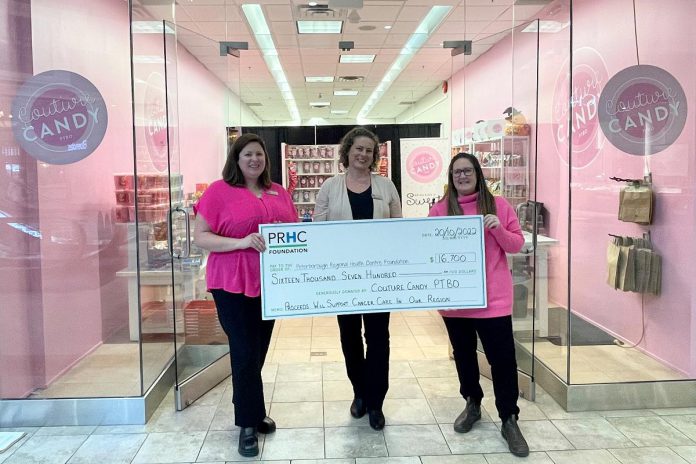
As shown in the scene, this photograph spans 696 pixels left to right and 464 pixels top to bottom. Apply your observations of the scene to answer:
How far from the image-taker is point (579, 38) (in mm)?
4777

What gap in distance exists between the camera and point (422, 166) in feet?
23.4

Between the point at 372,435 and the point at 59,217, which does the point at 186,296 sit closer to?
the point at 59,217

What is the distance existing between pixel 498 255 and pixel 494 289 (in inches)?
6.7

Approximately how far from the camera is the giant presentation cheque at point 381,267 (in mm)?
2559

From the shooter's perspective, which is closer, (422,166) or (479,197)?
(479,197)

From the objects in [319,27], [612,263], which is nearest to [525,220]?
[612,263]

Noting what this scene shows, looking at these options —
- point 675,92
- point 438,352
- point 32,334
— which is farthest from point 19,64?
point 675,92

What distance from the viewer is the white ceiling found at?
17.4ft

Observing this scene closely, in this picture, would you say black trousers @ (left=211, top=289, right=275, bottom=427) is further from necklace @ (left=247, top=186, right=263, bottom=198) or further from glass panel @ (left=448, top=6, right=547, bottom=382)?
glass panel @ (left=448, top=6, right=547, bottom=382)

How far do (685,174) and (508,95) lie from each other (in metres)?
3.98

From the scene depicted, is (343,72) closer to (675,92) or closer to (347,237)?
(675,92)

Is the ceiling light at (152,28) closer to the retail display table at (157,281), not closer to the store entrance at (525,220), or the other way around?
the retail display table at (157,281)

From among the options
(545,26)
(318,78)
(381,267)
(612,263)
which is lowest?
(612,263)

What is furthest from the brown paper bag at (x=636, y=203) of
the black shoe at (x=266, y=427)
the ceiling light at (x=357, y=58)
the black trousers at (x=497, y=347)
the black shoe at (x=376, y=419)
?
the ceiling light at (x=357, y=58)
